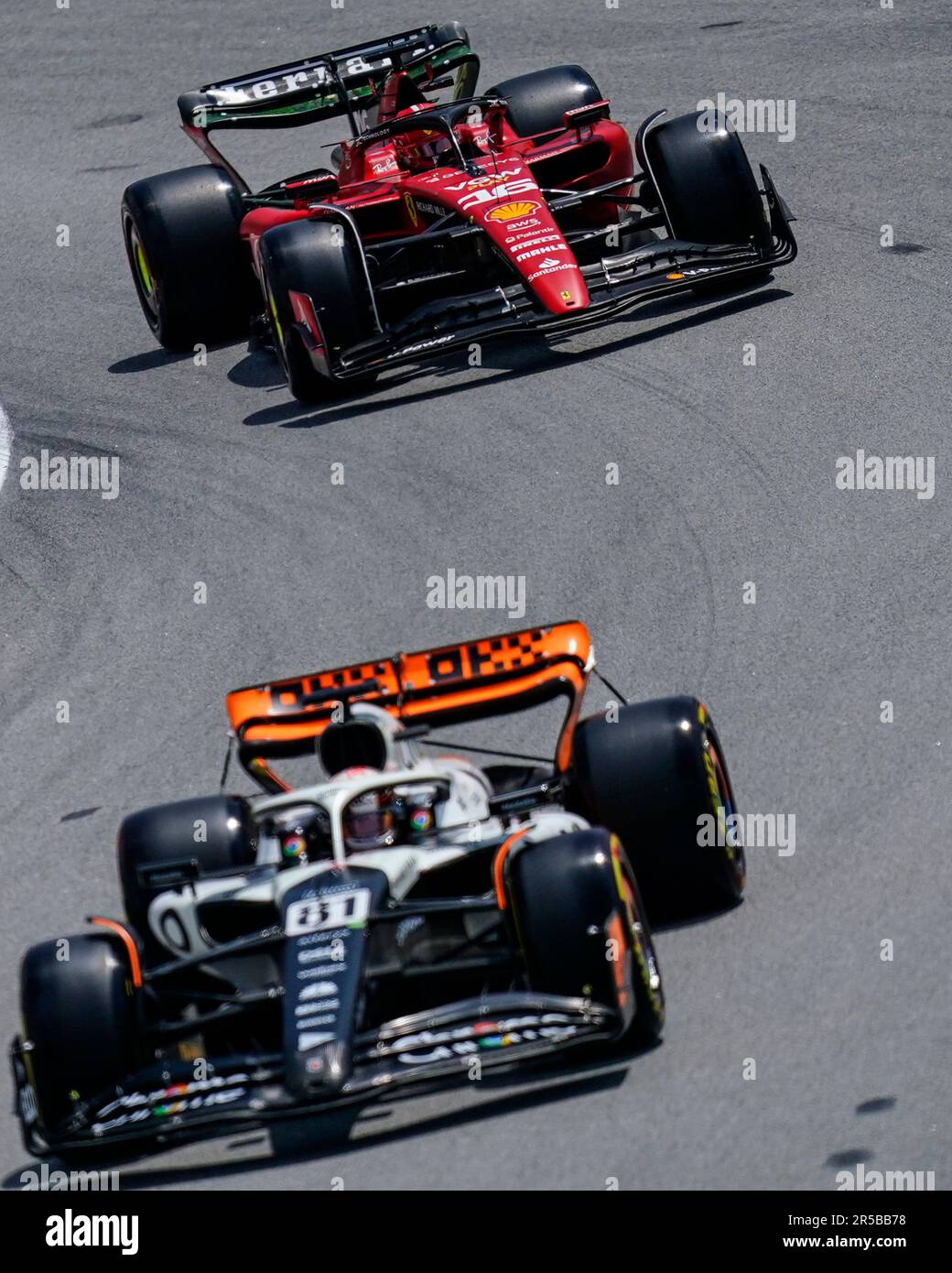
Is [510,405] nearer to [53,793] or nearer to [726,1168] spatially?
[53,793]

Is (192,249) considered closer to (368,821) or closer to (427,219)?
(427,219)

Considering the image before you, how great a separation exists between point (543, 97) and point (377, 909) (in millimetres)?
8981

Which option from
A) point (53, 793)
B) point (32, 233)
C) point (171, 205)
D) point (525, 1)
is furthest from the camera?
point (525, 1)

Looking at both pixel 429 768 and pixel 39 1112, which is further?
pixel 429 768

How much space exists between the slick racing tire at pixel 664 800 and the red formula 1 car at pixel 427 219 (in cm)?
499

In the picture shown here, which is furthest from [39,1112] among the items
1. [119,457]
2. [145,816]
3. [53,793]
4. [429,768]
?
[119,457]

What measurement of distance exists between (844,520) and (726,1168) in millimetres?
4916

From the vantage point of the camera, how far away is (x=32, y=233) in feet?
53.0

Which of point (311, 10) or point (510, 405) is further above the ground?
point (311, 10)

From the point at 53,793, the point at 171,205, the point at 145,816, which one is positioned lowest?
the point at 53,793

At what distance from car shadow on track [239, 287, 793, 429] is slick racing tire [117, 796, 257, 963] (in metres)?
5.32
